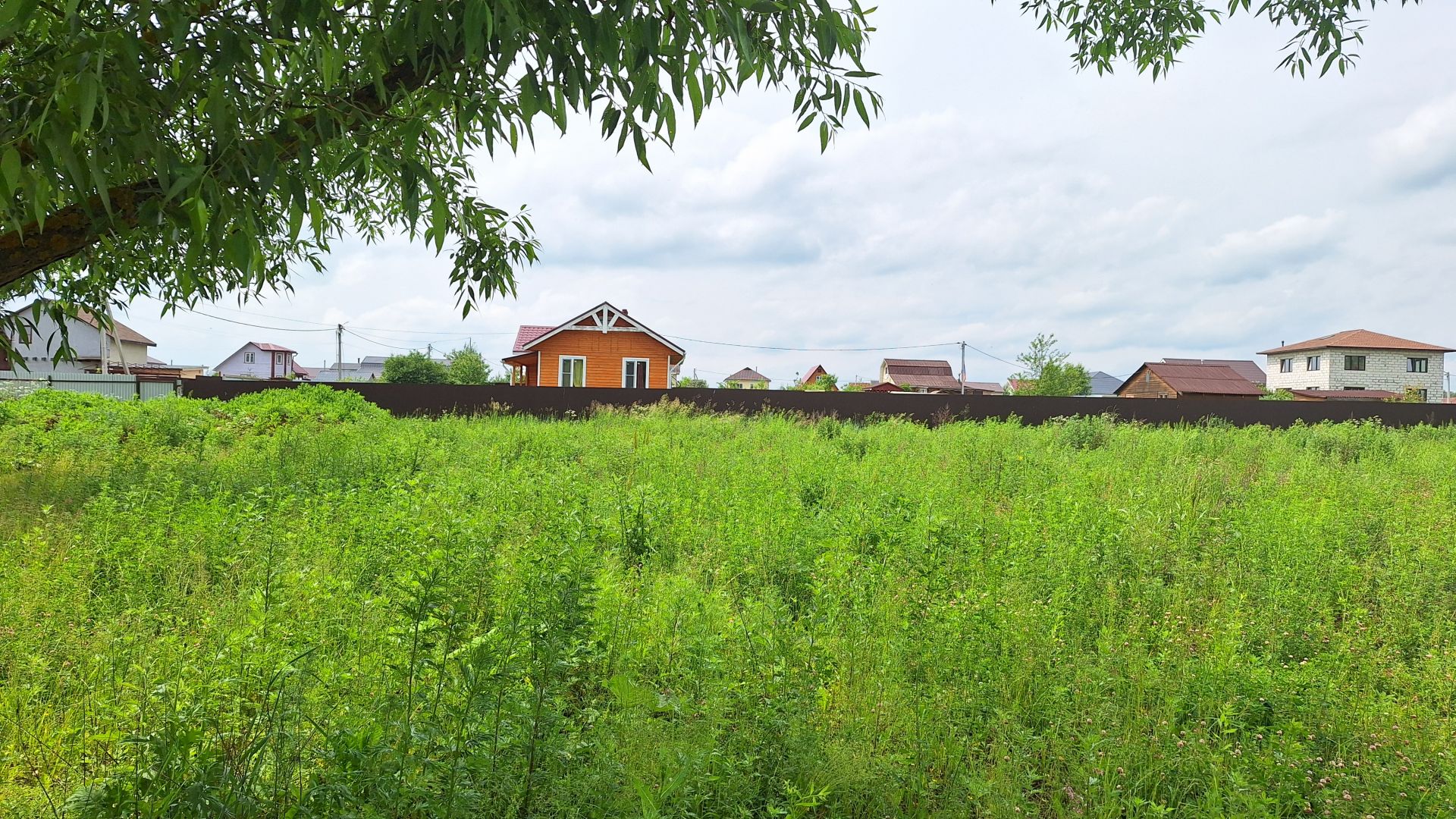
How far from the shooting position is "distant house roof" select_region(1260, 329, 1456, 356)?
46.7 m

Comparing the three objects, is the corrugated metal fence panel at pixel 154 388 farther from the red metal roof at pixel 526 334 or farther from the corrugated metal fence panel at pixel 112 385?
the red metal roof at pixel 526 334

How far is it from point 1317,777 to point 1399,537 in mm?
3398

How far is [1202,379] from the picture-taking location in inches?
1784

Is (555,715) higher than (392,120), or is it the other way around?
(392,120)

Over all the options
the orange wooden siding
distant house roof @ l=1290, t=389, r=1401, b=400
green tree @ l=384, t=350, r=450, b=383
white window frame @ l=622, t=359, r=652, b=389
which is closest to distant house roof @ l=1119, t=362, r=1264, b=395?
distant house roof @ l=1290, t=389, r=1401, b=400

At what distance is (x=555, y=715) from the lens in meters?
2.26

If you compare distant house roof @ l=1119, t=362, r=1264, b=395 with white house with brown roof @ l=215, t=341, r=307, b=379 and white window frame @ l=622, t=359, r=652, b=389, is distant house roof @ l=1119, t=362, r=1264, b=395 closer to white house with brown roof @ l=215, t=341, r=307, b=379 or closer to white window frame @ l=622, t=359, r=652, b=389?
white window frame @ l=622, t=359, r=652, b=389

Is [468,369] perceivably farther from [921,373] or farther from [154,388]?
[921,373]

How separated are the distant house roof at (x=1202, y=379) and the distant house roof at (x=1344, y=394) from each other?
275 centimetres

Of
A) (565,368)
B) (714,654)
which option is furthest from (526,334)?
(714,654)

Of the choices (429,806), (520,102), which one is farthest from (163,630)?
(520,102)

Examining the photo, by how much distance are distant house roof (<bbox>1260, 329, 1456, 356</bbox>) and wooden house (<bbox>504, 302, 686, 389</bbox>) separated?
159 ft

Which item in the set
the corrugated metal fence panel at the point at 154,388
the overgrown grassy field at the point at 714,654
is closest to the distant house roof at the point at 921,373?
the corrugated metal fence panel at the point at 154,388

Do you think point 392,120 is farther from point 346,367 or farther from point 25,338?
point 346,367
